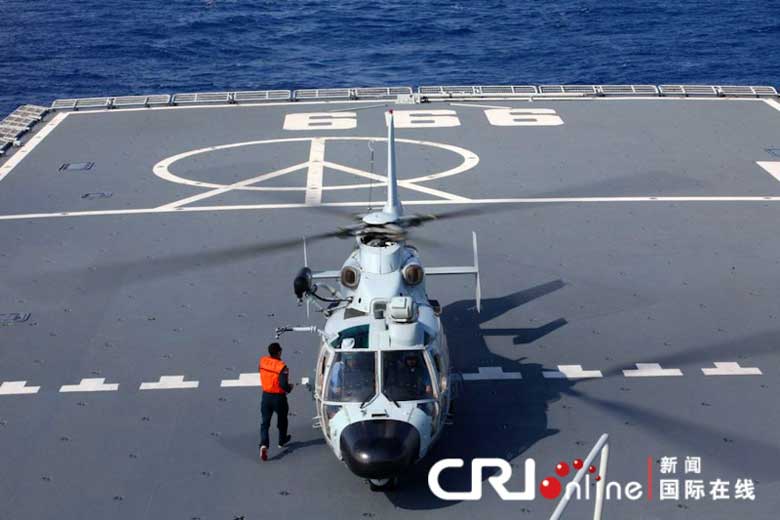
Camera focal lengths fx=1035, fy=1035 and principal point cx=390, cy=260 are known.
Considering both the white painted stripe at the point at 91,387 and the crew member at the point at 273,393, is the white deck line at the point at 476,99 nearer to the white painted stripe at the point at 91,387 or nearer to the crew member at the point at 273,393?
the white painted stripe at the point at 91,387

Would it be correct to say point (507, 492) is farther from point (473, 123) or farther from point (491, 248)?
point (473, 123)

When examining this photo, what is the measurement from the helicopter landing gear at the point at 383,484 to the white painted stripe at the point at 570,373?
5.72 metres

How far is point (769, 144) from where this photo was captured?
38.0 metres

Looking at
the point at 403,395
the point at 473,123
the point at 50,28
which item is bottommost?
the point at 50,28

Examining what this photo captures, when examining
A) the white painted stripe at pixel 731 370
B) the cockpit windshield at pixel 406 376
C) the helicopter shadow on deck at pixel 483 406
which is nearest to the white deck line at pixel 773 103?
the helicopter shadow on deck at pixel 483 406

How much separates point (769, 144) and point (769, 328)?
15.4 meters

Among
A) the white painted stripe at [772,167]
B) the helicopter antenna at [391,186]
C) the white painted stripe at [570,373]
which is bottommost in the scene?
the white painted stripe at [772,167]

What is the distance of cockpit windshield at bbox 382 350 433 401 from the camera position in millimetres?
18500

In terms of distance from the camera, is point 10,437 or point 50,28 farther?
point 50,28

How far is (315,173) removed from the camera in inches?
1415

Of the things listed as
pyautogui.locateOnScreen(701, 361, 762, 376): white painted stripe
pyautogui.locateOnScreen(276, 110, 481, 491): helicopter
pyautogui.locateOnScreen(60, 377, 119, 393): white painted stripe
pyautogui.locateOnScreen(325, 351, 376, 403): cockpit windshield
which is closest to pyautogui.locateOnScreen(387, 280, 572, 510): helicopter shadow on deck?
pyautogui.locateOnScreen(276, 110, 481, 491): helicopter

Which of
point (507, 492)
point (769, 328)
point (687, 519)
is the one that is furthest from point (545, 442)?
point (769, 328)

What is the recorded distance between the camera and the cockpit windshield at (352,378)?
60.8 feet

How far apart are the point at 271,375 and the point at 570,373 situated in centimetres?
702
